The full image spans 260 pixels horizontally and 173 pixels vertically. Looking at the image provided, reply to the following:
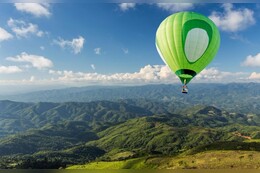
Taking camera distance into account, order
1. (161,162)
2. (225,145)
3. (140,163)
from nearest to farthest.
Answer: (161,162) < (140,163) < (225,145)

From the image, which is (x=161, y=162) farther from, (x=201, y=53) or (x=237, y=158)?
(x=201, y=53)

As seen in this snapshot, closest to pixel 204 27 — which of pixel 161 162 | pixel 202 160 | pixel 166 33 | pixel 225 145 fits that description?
→ pixel 166 33

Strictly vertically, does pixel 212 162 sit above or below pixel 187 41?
below

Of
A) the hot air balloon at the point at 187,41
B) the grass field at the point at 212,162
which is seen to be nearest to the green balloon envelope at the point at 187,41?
the hot air balloon at the point at 187,41

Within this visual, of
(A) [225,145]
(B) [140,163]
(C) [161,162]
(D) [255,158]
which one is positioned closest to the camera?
(D) [255,158]

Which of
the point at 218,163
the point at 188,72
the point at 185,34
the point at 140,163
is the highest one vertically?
the point at 185,34

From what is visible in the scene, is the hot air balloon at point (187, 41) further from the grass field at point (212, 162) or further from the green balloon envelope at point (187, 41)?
the grass field at point (212, 162)

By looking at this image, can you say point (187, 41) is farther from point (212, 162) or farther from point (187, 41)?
point (212, 162)

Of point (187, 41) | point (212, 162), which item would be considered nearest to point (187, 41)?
point (187, 41)

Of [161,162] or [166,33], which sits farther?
[161,162]
